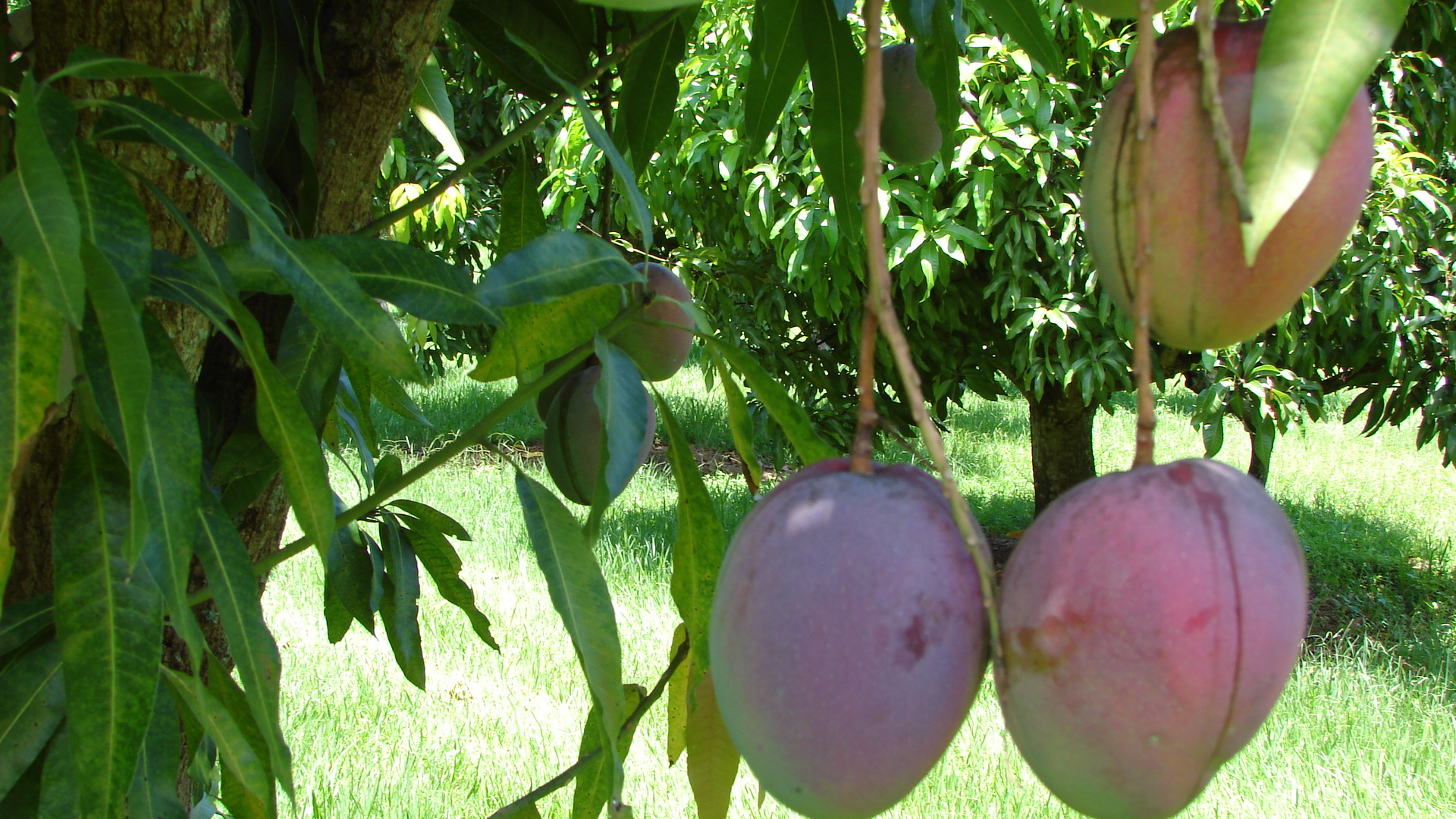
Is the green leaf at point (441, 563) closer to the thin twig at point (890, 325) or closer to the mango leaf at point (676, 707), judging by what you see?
the mango leaf at point (676, 707)

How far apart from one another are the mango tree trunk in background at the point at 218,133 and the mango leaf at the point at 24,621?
98 mm

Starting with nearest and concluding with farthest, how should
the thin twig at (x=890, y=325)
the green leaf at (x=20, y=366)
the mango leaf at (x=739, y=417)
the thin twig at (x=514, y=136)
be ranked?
the thin twig at (x=890, y=325) → the green leaf at (x=20, y=366) → the mango leaf at (x=739, y=417) → the thin twig at (x=514, y=136)

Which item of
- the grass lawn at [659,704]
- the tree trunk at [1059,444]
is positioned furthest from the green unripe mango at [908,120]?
the tree trunk at [1059,444]

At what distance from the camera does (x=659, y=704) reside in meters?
2.34

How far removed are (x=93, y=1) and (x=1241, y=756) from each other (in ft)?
7.10

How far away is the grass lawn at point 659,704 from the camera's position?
6.30 ft

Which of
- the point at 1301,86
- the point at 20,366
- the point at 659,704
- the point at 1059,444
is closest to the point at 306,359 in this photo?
the point at 20,366

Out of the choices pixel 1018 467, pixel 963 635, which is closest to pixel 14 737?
pixel 963 635

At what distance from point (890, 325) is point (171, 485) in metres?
0.31

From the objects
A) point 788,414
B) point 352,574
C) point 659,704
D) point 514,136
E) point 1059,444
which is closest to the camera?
point 788,414

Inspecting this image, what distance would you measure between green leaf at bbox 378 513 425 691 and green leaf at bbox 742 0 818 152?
0.49m

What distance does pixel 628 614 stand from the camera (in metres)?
2.86

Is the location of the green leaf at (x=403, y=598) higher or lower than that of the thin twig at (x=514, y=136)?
lower

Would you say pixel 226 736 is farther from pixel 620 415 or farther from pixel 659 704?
pixel 659 704
